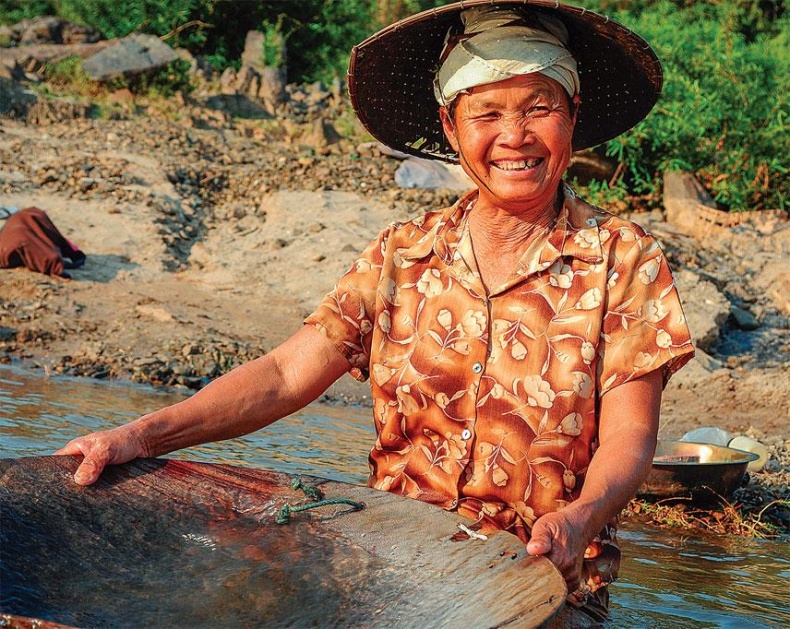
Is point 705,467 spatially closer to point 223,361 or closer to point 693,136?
point 223,361

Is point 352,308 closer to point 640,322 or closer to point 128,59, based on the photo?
point 640,322

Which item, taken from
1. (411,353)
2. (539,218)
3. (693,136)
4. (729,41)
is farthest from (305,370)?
(729,41)

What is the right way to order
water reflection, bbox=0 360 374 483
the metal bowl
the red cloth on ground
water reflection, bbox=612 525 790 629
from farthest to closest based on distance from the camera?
the red cloth on ground, water reflection, bbox=0 360 374 483, the metal bowl, water reflection, bbox=612 525 790 629

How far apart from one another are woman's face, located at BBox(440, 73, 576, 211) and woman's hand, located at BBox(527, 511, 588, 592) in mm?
693

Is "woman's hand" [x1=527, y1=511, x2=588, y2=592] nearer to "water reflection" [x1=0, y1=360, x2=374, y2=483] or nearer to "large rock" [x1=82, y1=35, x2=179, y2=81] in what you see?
"water reflection" [x1=0, y1=360, x2=374, y2=483]

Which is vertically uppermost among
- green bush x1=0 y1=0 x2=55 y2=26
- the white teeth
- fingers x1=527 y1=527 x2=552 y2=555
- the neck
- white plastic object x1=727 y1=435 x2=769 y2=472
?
green bush x1=0 y1=0 x2=55 y2=26

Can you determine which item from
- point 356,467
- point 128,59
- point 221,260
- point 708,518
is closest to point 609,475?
point 708,518

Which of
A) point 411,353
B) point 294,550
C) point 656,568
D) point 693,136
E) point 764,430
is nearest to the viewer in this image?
point 294,550

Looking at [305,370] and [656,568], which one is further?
[656,568]

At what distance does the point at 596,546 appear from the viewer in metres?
2.18

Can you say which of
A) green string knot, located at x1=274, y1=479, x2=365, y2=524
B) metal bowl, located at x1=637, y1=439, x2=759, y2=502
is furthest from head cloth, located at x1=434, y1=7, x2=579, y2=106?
metal bowl, located at x1=637, y1=439, x2=759, y2=502

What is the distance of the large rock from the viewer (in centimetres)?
1092

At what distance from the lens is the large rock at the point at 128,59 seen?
10922 millimetres

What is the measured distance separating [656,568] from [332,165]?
20.2ft
